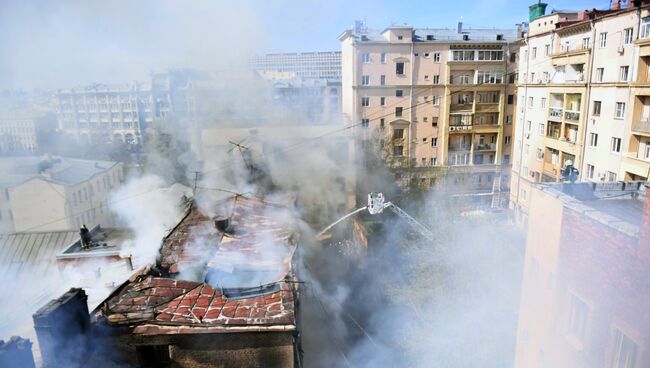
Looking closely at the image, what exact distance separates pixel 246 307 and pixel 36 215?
982 centimetres

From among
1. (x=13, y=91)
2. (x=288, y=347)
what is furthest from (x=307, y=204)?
(x=288, y=347)

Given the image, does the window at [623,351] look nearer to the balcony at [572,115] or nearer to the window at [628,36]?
the window at [628,36]

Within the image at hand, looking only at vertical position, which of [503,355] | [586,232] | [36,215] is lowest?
[503,355]

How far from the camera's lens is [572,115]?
12070 millimetres

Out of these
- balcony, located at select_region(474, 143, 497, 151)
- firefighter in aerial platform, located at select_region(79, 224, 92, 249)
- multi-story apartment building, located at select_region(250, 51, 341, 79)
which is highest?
multi-story apartment building, located at select_region(250, 51, 341, 79)

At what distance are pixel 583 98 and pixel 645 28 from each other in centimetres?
251

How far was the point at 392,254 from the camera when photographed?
12.4 meters

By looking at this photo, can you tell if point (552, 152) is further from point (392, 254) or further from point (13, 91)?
point (13, 91)

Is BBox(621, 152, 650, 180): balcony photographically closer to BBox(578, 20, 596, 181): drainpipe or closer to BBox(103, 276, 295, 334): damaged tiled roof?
BBox(578, 20, 596, 181): drainpipe

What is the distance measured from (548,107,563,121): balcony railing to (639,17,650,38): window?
3626 millimetres

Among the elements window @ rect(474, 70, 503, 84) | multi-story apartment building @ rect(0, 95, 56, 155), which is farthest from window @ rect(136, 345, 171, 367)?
window @ rect(474, 70, 503, 84)

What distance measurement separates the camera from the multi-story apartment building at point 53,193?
10281mm

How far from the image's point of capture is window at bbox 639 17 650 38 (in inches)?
360

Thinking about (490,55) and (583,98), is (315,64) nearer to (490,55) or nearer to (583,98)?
(490,55)
